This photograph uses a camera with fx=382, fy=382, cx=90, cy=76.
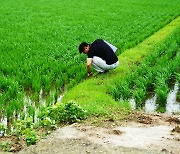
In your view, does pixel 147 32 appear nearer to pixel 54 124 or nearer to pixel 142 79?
pixel 142 79

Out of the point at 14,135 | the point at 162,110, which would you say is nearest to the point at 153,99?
the point at 162,110

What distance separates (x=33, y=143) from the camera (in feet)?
15.0

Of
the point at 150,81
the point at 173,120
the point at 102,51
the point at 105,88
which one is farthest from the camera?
the point at 102,51

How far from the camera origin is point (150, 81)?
23.9 ft

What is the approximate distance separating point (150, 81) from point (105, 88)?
892 mm

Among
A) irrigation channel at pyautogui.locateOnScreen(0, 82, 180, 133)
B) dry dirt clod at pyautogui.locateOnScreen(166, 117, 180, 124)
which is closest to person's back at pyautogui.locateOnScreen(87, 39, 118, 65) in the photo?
irrigation channel at pyautogui.locateOnScreen(0, 82, 180, 133)

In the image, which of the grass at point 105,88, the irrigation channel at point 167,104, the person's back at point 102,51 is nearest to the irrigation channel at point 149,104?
the irrigation channel at point 167,104

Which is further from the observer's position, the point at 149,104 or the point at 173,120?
the point at 149,104

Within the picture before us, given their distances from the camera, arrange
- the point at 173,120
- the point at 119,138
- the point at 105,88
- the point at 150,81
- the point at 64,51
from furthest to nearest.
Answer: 1. the point at 64,51
2. the point at 150,81
3. the point at 105,88
4. the point at 173,120
5. the point at 119,138

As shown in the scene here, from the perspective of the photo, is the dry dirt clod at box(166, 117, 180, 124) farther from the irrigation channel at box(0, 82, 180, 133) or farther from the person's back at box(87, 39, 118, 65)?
the person's back at box(87, 39, 118, 65)

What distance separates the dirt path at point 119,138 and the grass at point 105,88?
0.52 meters

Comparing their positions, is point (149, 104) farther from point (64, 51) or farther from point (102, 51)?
point (64, 51)

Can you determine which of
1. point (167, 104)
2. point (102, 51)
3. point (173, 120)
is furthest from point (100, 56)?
point (173, 120)

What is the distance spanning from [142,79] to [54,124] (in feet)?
8.85
